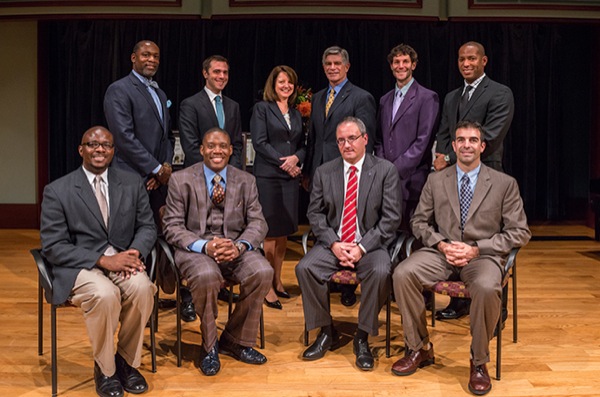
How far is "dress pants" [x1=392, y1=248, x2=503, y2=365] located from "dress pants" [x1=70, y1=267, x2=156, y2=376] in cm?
128

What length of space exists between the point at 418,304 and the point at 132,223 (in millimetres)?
1509

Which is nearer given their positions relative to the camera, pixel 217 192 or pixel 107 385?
pixel 107 385

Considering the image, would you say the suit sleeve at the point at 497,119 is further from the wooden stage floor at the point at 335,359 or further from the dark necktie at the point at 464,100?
the wooden stage floor at the point at 335,359

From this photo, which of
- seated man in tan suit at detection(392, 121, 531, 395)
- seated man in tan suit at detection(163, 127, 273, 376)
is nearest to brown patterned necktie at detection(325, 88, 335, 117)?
seated man in tan suit at detection(163, 127, 273, 376)

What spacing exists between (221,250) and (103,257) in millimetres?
618

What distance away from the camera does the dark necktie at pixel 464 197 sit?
391cm

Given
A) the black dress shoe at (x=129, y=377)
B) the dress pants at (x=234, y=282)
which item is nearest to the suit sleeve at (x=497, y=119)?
the dress pants at (x=234, y=282)

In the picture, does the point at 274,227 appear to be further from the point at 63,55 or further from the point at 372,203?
the point at 63,55

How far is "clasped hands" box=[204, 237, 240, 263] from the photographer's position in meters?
3.83

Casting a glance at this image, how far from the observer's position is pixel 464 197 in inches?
154

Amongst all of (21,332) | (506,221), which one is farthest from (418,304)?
(21,332)

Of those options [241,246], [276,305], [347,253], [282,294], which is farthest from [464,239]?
[282,294]

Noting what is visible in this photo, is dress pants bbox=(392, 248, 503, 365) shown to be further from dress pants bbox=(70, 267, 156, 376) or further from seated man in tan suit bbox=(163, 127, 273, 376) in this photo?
dress pants bbox=(70, 267, 156, 376)

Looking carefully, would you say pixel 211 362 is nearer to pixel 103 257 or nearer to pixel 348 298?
pixel 103 257
